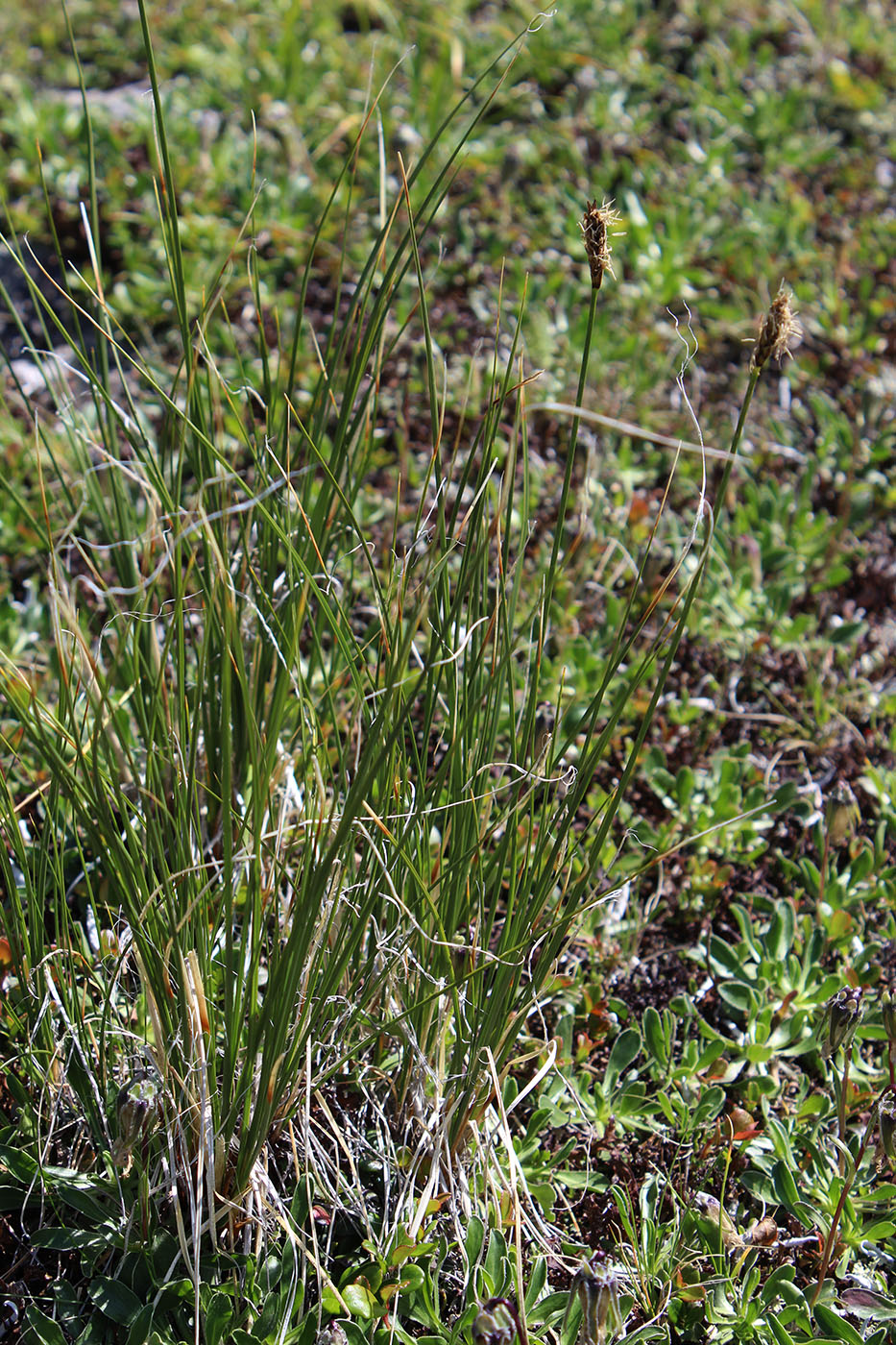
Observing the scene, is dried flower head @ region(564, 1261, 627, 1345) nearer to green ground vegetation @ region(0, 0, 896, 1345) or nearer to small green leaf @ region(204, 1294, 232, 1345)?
green ground vegetation @ region(0, 0, 896, 1345)

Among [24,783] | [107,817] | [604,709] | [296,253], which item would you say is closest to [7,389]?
[296,253]

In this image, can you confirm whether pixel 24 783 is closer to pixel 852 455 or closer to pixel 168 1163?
pixel 168 1163

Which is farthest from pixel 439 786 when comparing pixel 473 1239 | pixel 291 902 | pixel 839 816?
pixel 839 816

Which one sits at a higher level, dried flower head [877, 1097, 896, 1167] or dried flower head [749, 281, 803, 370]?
dried flower head [749, 281, 803, 370]

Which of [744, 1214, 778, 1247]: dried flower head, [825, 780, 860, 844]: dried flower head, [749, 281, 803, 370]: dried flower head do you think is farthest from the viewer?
[825, 780, 860, 844]: dried flower head

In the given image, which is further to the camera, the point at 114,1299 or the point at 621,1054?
the point at 621,1054

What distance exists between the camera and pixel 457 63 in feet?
11.8

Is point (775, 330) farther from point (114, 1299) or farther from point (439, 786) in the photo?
point (114, 1299)

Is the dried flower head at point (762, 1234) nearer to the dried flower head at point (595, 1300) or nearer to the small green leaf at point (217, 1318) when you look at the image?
the dried flower head at point (595, 1300)

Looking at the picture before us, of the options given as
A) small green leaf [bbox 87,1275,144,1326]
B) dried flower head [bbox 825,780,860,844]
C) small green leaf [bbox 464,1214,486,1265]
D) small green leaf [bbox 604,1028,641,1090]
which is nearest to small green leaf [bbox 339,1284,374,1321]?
small green leaf [bbox 464,1214,486,1265]

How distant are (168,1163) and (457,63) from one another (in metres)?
3.38

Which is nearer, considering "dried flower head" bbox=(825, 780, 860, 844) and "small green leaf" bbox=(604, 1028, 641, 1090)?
"small green leaf" bbox=(604, 1028, 641, 1090)

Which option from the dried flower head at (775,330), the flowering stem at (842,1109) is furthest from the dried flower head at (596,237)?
the flowering stem at (842,1109)

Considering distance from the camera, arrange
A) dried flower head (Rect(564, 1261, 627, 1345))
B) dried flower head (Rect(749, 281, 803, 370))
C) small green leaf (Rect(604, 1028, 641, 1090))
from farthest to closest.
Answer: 1. small green leaf (Rect(604, 1028, 641, 1090))
2. dried flower head (Rect(564, 1261, 627, 1345))
3. dried flower head (Rect(749, 281, 803, 370))
